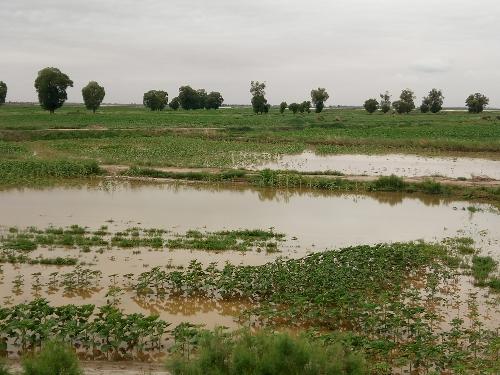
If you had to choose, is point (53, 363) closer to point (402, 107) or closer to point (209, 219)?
point (209, 219)

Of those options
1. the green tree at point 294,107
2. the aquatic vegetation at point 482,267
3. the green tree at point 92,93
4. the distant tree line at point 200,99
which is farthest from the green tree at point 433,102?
the aquatic vegetation at point 482,267

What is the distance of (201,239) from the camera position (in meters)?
15.9

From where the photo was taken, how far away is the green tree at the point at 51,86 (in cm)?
6700

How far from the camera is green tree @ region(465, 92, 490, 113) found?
89750mm

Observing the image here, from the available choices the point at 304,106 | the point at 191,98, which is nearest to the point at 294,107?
the point at 304,106

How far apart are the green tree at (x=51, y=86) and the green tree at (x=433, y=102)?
66.5 meters

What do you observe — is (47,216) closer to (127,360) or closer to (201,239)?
(201,239)

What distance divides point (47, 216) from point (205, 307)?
10286 mm

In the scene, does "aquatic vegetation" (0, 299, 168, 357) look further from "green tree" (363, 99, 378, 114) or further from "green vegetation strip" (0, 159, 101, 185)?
"green tree" (363, 99, 378, 114)

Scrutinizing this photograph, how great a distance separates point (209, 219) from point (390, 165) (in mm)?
18214

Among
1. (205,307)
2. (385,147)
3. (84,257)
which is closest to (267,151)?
(385,147)

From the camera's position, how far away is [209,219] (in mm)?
18859

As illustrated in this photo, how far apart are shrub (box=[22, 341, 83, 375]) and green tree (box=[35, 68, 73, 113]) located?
219 feet

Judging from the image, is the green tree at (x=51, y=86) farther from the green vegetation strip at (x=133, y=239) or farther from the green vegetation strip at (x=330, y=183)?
the green vegetation strip at (x=133, y=239)
